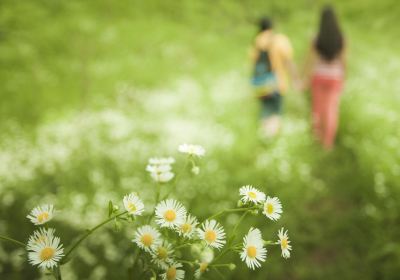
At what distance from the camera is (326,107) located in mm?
5555

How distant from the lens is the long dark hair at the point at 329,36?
5.09 meters

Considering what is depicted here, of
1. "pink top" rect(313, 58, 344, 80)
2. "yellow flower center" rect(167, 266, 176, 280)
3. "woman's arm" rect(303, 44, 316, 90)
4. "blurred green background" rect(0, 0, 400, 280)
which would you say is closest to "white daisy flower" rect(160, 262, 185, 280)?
"yellow flower center" rect(167, 266, 176, 280)

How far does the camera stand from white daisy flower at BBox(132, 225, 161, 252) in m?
1.02

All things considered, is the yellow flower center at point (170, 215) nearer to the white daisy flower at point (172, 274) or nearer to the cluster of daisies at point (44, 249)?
the white daisy flower at point (172, 274)

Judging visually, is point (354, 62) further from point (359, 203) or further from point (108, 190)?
point (108, 190)

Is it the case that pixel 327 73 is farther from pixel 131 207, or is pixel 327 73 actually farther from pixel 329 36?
pixel 131 207

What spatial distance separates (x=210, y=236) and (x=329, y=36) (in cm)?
476

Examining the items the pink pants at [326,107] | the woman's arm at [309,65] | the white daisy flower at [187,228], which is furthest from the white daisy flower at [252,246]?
the woman's arm at [309,65]

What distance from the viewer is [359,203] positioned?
425 cm

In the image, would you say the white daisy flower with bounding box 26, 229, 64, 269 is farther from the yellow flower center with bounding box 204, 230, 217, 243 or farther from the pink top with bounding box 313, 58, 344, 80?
the pink top with bounding box 313, 58, 344, 80

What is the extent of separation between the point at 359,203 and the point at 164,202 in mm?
3697

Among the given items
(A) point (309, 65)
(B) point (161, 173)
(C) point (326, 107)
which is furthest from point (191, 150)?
(A) point (309, 65)

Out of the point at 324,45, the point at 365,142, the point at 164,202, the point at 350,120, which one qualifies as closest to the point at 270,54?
the point at 324,45

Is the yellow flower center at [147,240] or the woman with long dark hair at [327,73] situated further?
the woman with long dark hair at [327,73]
